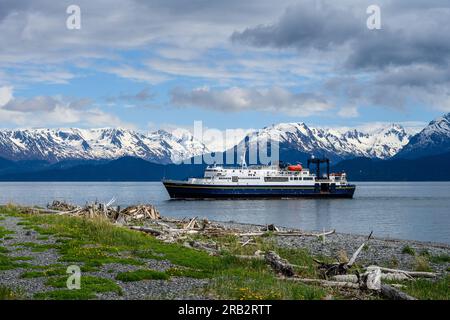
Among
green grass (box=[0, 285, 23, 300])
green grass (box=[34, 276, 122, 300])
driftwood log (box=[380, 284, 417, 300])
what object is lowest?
driftwood log (box=[380, 284, 417, 300])

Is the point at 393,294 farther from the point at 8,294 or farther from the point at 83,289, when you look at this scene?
the point at 8,294

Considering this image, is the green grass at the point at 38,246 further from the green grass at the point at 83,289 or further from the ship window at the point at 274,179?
the ship window at the point at 274,179

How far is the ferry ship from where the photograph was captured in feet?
448

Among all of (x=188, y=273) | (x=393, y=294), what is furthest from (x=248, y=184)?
(x=393, y=294)

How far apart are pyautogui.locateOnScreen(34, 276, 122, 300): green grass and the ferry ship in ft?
386

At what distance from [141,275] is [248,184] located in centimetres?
11989

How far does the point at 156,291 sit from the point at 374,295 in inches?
288

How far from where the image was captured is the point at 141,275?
18953 millimetres

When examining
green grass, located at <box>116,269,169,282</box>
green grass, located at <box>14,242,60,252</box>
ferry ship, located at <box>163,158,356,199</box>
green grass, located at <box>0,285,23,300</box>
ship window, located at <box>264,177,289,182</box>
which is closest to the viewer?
green grass, located at <box>0,285,23,300</box>

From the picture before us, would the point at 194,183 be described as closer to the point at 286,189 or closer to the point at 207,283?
the point at 286,189

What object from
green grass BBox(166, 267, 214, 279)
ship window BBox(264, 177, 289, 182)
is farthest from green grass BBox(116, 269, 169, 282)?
ship window BBox(264, 177, 289, 182)

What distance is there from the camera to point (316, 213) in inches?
3871

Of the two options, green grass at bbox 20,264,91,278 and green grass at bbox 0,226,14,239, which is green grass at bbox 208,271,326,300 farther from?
green grass at bbox 0,226,14,239
